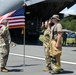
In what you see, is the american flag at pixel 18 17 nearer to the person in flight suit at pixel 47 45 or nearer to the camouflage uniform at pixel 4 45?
the camouflage uniform at pixel 4 45

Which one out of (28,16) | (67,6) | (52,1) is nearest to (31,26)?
(28,16)

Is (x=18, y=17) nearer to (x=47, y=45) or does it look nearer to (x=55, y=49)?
(x=47, y=45)

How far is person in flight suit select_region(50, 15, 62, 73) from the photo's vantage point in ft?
35.9

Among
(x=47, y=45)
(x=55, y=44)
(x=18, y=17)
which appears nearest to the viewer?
(x=55, y=44)

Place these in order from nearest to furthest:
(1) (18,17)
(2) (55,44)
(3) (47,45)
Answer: (2) (55,44), (3) (47,45), (1) (18,17)

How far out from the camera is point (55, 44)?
11.0 meters

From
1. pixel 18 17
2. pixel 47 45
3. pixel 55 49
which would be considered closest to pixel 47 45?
pixel 47 45

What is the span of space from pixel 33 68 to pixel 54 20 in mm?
2572

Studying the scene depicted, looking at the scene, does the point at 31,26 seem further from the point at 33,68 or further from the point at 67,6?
the point at 33,68

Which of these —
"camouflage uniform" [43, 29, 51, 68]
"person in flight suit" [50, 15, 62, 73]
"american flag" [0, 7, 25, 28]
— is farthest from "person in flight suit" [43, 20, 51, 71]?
"american flag" [0, 7, 25, 28]

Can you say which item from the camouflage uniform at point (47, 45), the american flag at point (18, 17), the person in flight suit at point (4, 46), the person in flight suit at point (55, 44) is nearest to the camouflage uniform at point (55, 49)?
the person in flight suit at point (55, 44)

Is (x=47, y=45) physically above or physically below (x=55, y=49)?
above

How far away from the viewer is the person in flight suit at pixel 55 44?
1094cm

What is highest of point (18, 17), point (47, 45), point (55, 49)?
point (18, 17)
